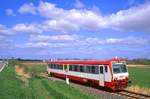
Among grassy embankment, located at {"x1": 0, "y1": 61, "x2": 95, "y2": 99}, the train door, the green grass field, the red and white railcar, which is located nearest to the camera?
grassy embankment, located at {"x1": 0, "y1": 61, "x2": 95, "y2": 99}

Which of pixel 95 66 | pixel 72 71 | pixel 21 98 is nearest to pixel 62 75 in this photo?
pixel 72 71

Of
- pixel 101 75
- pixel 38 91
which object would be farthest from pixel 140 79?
pixel 38 91

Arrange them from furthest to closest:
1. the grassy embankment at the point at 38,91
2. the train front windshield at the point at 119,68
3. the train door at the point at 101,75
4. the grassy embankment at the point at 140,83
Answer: the train door at the point at 101,75
the train front windshield at the point at 119,68
the grassy embankment at the point at 140,83
the grassy embankment at the point at 38,91

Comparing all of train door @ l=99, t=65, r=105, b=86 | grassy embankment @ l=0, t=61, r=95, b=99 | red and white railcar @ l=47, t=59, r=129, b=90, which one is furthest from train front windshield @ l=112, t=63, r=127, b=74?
grassy embankment @ l=0, t=61, r=95, b=99

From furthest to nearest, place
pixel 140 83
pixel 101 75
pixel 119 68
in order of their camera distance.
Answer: pixel 140 83, pixel 101 75, pixel 119 68

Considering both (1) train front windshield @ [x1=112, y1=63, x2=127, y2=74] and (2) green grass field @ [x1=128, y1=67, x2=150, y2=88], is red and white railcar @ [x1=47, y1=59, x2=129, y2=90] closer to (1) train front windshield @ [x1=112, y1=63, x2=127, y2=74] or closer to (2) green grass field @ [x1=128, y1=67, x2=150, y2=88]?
(1) train front windshield @ [x1=112, y1=63, x2=127, y2=74]

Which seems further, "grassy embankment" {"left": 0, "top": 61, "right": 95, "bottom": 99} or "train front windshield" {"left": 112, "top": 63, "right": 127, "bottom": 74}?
"train front windshield" {"left": 112, "top": 63, "right": 127, "bottom": 74}

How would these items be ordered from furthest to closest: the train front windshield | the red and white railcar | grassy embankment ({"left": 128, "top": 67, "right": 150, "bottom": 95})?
the train front windshield → the red and white railcar → grassy embankment ({"left": 128, "top": 67, "right": 150, "bottom": 95})

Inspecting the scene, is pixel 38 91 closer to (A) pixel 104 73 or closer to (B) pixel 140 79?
(A) pixel 104 73

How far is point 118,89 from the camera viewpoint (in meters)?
24.7

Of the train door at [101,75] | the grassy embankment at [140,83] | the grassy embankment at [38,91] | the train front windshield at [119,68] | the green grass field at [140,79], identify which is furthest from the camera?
the green grass field at [140,79]

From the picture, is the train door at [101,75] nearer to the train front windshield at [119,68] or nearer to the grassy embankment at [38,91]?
the train front windshield at [119,68]

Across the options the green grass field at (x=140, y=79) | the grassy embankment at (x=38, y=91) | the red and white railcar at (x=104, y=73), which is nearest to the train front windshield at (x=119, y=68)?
the red and white railcar at (x=104, y=73)

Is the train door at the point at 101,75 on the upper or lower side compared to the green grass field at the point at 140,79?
upper
